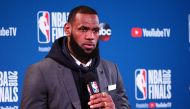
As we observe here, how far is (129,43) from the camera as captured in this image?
3.29 meters

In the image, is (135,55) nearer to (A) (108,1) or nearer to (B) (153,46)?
(B) (153,46)

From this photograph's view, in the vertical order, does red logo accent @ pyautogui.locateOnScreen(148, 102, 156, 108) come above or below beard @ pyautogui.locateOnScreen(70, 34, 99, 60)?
below

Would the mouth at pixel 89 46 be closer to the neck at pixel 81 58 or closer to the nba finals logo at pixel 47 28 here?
the neck at pixel 81 58

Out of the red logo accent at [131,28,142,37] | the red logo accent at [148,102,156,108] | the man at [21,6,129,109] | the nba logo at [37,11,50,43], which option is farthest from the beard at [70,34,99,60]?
the red logo accent at [148,102,156,108]

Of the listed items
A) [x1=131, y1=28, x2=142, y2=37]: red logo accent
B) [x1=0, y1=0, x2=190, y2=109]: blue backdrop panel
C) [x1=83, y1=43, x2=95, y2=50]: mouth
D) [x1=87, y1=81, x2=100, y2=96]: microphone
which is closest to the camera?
[x1=87, y1=81, x2=100, y2=96]: microphone

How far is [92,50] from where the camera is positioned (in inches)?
75.8

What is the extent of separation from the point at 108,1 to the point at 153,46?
0.54m

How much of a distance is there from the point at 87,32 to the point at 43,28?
4.00 ft

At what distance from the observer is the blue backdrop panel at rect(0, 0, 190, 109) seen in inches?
119

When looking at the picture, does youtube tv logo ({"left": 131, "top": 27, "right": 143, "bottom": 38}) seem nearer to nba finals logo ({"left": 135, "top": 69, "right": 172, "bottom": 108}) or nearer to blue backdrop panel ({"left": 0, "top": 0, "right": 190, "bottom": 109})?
blue backdrop panel ({"left": 0, "top": 0, "right": 190, "bottom": 109})

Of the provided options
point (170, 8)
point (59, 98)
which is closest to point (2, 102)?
point (59, 98)

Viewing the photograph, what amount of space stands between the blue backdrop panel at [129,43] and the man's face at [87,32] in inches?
46.1

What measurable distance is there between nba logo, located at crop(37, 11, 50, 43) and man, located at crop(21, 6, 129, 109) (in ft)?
3.55

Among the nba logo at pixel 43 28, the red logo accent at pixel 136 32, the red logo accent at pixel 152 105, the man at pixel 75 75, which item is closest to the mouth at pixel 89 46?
the man at pixel 75 75
